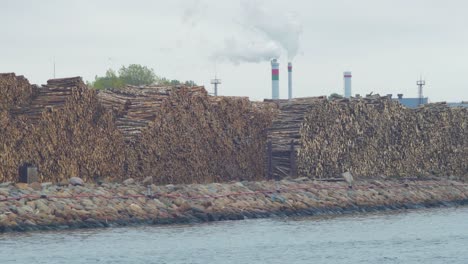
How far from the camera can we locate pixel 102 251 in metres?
34.5

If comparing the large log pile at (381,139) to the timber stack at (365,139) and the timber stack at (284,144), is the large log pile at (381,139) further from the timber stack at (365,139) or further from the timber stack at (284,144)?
the timber stack at (284,144)

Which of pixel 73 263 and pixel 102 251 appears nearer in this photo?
pixel 73 263

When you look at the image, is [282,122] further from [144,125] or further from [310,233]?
[310,233]

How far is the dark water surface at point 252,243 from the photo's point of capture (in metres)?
34.0

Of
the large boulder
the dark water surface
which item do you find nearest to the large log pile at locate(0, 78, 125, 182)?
the large boulder

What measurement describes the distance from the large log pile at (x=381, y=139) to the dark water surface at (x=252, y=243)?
8635 millimetres

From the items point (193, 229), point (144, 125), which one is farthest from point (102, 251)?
point (144, 125)

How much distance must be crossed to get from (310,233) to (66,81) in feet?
33.0

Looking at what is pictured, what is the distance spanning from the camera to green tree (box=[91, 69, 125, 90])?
113m


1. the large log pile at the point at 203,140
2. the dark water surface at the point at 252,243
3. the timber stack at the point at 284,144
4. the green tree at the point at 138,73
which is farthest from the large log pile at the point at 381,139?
the green tree at the point at 138,73

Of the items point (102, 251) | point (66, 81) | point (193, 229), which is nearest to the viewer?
point (102, 251)

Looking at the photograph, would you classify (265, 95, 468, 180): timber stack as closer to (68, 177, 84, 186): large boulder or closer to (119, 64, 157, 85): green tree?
(68, 177, 84, 186): large boulder

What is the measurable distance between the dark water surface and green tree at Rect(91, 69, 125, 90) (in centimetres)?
6827

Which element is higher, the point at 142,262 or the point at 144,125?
the point at 144,125
